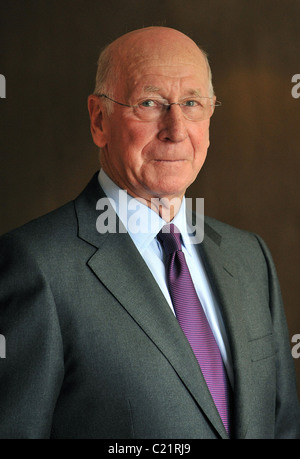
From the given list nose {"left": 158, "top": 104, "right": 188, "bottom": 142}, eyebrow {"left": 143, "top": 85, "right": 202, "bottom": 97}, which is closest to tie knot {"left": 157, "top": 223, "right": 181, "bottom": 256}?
nose {"left": 158, "top": 104, "right": 188, "bottom": 142}

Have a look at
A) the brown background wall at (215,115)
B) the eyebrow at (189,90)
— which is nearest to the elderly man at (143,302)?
the eyebrow at (189,90)

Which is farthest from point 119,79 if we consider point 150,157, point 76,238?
point 76,238

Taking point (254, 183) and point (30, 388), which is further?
point (254, 183)

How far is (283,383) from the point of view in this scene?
1.76 metres

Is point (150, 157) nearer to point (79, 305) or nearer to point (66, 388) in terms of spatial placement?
point (79, 305)

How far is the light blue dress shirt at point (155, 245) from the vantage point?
156cm

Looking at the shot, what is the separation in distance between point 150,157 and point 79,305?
0.41 meters

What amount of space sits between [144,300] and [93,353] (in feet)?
0.53

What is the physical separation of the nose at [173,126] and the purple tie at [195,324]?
24cm

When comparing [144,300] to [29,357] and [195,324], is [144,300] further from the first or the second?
[29,357]

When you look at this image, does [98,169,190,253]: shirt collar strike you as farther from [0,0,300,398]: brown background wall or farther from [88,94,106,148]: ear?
[0,0,300,398]: brown background wall

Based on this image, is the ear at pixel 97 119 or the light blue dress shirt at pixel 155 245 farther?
the ear at pixel 97 119

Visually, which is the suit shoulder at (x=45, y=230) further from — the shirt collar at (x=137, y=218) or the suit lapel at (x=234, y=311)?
the suit lapel at (x=234, y=311)

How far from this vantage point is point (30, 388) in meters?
1.37
